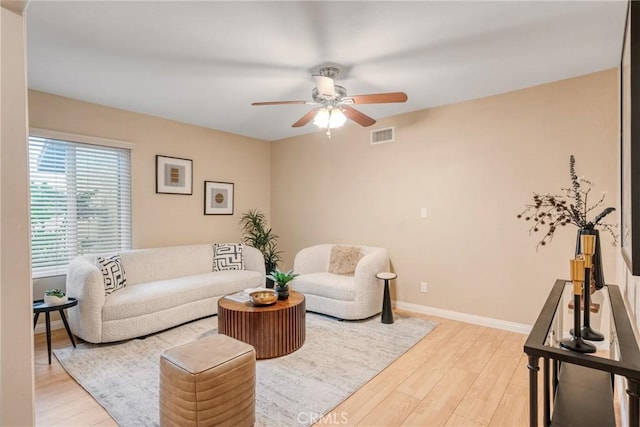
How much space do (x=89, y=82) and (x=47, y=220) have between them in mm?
1529

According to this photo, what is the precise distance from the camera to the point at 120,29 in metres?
2.18

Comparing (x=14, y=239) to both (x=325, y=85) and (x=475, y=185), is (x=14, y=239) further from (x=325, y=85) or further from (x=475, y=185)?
(x=475, y=185)

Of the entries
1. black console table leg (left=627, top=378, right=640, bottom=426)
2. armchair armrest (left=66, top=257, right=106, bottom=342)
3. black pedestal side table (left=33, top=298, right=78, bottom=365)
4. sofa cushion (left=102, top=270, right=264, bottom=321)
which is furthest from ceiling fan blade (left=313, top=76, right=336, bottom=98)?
black pedestal side table (left=33, top=298, right=78, bottom=365)

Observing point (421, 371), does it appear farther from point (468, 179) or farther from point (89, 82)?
point (89, 82)

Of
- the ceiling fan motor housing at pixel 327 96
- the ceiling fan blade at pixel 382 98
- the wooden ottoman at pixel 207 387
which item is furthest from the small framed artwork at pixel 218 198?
the wooden ottoman at pixel 207 387

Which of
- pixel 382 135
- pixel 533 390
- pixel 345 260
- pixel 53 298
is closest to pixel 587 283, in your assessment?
pixel 533 390

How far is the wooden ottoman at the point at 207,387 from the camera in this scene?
1681 mm

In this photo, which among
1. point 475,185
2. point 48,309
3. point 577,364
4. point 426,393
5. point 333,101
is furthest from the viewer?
point 475,185

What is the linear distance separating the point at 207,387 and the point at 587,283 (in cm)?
190

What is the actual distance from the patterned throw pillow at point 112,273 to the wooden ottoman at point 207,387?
1.80 meters

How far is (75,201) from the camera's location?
364 cm

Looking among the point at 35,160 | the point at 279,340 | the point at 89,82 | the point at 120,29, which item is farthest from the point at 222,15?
the point at 35,160

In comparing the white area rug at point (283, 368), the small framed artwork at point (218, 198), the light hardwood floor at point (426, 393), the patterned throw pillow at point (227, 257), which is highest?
the small framed artwork at point (218, 198)

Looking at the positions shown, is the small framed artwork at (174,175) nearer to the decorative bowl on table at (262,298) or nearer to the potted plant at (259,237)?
the potted plant at (259,237)
